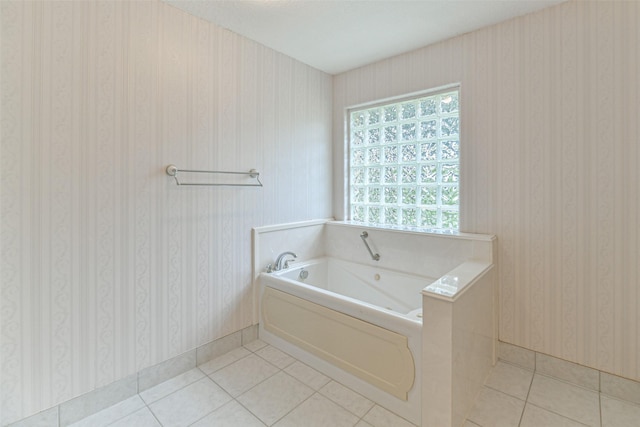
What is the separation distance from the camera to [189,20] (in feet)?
6.26

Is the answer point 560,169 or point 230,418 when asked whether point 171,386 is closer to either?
point 230,418

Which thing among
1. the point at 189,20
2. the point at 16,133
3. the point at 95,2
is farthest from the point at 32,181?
the point at 189,20

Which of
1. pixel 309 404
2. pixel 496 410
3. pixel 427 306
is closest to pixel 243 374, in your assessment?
pixel 309 404

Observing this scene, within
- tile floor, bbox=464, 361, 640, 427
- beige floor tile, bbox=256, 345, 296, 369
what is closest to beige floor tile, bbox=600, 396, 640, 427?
tile floor, bbox=464, 361, 640, 427

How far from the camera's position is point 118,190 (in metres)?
1.64

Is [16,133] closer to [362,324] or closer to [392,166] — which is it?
[362,324]

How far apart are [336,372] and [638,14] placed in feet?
8.56

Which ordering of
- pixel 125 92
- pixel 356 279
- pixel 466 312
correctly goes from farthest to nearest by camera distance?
pixel 356 279 → pixel 125 92 → pixel 466 312

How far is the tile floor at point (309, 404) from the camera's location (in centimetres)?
151

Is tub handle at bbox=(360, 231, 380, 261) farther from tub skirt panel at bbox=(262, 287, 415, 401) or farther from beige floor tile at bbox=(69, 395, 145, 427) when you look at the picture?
beige floor tile at bbox=(69, 395, 145, 427)

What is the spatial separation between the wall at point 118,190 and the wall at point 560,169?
62.9 inches

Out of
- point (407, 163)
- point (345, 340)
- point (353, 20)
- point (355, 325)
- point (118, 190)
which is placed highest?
point (353, 20)

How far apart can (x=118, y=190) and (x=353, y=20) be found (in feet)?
5.95

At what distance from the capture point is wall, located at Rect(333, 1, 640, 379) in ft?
5.34
